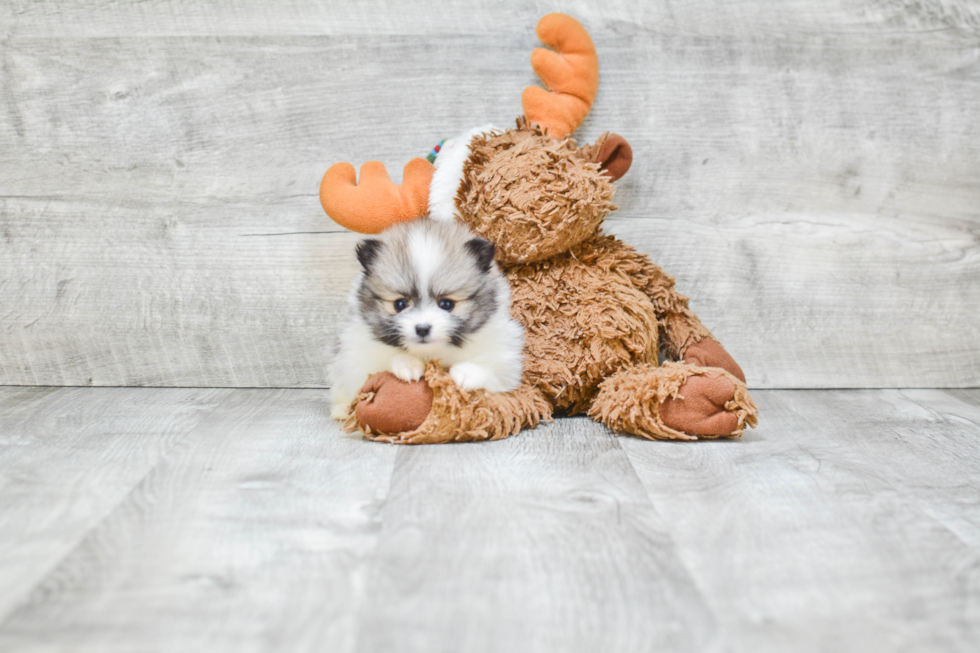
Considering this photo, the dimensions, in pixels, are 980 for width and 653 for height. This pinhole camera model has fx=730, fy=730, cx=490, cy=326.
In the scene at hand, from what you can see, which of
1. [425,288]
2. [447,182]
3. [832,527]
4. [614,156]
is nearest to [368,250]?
[425,288]

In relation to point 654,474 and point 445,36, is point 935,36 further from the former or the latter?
point 654,474

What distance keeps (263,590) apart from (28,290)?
1.35m

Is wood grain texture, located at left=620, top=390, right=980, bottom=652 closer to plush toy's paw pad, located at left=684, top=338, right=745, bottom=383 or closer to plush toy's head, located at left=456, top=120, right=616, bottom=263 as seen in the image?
plush toy's paw pad, located at left=684, top=338, right=745, bottom=383

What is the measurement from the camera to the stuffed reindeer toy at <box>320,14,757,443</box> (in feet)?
4.33

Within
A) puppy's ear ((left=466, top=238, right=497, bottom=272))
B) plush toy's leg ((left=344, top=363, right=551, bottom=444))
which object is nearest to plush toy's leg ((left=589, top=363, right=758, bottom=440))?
plush toy's leg ((left=344, top=363, right=551, bottom=444))

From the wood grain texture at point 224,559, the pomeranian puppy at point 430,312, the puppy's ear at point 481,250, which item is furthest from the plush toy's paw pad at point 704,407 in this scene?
the wood grain texture at point 224,559

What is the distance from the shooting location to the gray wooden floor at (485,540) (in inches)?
28.5

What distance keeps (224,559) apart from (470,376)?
0.57 metres

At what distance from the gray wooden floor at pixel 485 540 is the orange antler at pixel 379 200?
0.43m

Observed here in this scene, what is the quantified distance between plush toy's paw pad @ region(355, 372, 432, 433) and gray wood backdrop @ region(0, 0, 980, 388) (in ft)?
1.67

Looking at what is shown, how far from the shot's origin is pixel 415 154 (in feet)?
5.58

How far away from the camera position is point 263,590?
79 centimetres

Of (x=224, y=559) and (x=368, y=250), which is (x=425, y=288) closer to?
(x=368, y=250)

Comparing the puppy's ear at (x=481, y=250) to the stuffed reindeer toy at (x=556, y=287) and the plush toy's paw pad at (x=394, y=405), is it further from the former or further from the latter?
the plush toy's paw pad at (x=394, y=405)
